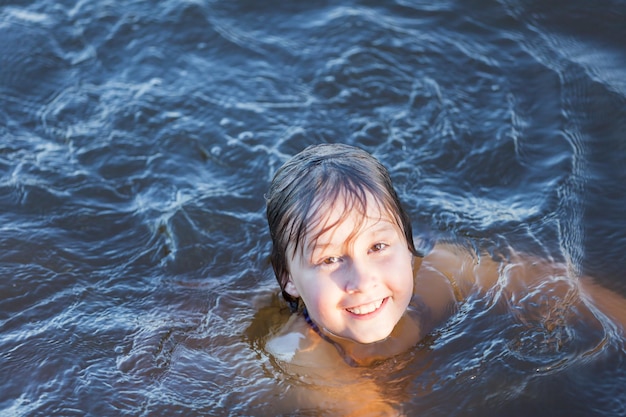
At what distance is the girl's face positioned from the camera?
3.83 meters

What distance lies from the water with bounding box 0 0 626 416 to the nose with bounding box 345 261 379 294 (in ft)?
1.79

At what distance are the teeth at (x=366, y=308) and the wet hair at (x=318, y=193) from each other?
348mm

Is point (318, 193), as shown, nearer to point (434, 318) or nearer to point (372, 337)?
point (372, 337)

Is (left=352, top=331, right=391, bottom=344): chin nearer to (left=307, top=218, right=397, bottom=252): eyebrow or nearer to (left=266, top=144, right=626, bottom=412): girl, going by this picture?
(left=266, top=144, right=626, bottom=412): girl

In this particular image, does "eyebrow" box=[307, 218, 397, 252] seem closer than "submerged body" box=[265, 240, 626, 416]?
Yes

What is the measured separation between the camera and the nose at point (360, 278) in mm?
3820

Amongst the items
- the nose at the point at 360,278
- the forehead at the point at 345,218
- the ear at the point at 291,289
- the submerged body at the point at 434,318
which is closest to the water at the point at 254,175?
the submerged body at the point at 434,318

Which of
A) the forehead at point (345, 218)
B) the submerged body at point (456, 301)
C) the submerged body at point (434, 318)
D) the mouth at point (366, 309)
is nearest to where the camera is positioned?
the forehead at point (345, 218)

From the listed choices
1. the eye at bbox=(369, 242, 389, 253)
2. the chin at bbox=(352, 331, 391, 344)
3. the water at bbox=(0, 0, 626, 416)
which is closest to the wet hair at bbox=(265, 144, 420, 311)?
the eye at bbox=(369, 242, 389, 253)

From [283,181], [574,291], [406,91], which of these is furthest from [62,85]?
[574,291]

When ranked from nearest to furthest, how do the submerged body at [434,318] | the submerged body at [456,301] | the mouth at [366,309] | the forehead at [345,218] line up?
the forehead at [345,218], the mouth at [366,309], the submerged body at [434,318], the submerged body at [456,301]

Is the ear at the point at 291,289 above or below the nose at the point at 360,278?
below

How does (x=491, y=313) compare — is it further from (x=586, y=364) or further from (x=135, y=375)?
(x=135, y=375)

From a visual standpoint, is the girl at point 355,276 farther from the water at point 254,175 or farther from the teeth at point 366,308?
the water at point 254,175
